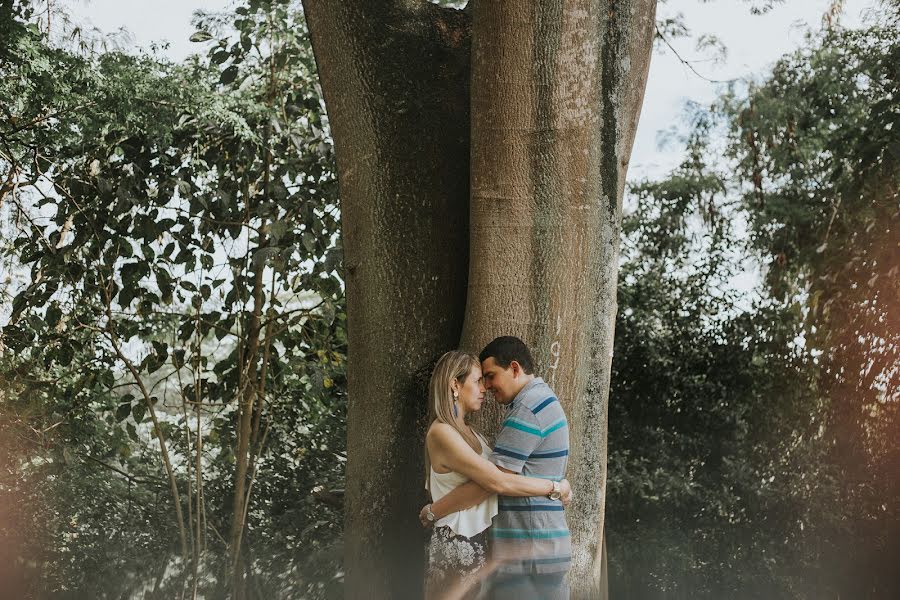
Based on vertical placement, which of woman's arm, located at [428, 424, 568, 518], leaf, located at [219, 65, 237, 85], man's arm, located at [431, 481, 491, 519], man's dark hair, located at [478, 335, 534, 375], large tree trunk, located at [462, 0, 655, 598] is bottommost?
man's arm, located at [431, 481, 491, 519]

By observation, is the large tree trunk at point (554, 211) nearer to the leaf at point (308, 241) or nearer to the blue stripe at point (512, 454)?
the blue stripe at point (512, 454)

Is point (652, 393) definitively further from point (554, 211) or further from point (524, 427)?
point (524, 427)

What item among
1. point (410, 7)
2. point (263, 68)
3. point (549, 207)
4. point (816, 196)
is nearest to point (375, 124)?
point (410, 7)

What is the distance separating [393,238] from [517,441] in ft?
3.40

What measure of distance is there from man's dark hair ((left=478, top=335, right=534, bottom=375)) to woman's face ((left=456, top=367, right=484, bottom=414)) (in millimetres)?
69

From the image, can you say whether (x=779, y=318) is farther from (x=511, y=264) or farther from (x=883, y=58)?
(x=511, y=264)

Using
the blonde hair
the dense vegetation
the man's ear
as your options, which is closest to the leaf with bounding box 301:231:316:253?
the dense vegetation

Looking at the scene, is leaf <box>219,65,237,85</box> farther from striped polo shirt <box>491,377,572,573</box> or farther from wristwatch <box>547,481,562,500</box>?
wristwatch <box>547,481,562,500</box>

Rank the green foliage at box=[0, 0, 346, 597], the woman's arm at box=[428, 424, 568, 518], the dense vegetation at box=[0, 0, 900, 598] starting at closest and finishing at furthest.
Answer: the woman's arm at box=[428, 424, 568, 518] → the green foliage at box=[0, 0, 346, 597] → the dense vegetation at box=[0, 0, 900, 598]

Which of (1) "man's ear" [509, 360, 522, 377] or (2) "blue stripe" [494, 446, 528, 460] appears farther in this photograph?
(1) "man's ear" [509, 360, 522, 377]

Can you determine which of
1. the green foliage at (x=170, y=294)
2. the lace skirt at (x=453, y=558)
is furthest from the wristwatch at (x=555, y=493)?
the green foliage at (x=170, y=294)

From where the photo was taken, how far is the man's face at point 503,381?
2.80m

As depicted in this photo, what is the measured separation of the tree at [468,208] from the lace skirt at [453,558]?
40cm

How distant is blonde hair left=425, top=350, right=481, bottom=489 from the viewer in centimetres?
275
